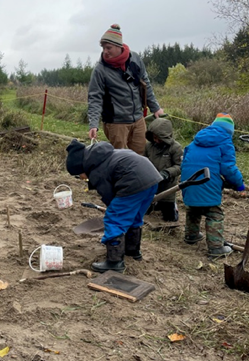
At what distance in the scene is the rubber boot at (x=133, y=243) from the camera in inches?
174

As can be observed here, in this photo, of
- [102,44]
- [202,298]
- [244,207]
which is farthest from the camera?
[244,207]

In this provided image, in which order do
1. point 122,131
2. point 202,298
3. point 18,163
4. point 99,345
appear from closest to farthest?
point 99,345 → point 202,298 → point 122,131 → point 18,163

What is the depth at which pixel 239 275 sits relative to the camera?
3.86 m

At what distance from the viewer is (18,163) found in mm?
8562

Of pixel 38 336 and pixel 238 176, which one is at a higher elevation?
pixel 238 176

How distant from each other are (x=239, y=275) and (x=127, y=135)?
2623 mm

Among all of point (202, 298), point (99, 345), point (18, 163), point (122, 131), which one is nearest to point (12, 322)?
point (99, 345)

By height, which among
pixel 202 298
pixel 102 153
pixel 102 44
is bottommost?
pixel 202 298

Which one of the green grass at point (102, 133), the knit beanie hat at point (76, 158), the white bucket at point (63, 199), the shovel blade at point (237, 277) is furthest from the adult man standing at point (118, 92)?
the green grass at point (102, 133)

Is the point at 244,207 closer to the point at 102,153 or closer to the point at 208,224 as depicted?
the point at 208,224

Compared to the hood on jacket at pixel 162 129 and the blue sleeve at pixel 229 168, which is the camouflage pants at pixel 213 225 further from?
the hood on jacket at pixel 162 129

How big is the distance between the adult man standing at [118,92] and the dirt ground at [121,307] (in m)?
1.23

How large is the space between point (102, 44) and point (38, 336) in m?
3.56

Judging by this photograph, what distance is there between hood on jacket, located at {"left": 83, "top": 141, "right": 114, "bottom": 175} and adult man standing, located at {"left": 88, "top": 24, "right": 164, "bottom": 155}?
142cm
